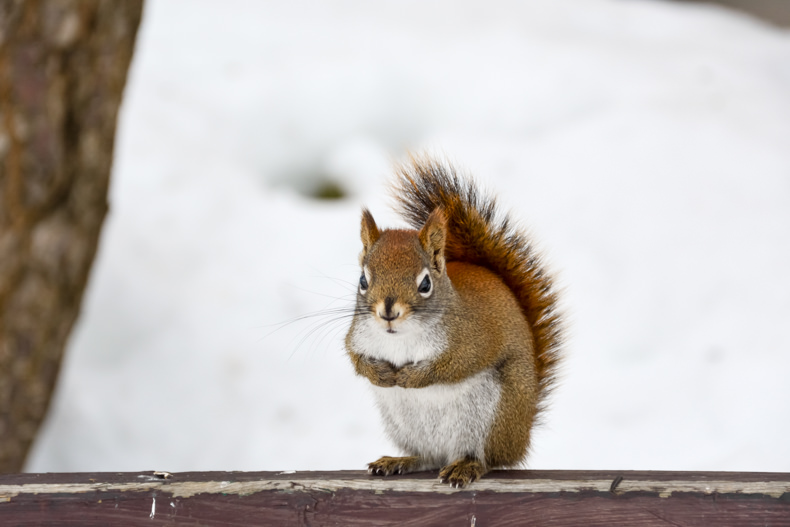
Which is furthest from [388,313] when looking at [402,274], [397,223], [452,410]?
[397,223]

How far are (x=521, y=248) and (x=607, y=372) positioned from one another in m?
1.25

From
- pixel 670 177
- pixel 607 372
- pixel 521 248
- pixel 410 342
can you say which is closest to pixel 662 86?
pixel 670 177

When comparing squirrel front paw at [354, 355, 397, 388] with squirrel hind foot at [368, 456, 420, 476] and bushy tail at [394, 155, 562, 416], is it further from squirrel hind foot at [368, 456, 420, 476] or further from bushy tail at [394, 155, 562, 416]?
bushy tail at [394, 155, 562, 416]

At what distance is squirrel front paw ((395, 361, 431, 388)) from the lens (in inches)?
55.8

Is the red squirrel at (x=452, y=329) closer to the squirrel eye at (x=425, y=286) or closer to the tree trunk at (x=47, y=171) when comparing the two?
the squirrel eye at (x=425, y=286)

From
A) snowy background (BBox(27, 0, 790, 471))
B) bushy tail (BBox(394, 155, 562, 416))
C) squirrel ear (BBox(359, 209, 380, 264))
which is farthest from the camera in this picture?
snowy background (BBox(27, 0, 790, 471))

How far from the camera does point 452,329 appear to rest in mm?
1447

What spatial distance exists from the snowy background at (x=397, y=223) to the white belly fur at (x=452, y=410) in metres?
0.70

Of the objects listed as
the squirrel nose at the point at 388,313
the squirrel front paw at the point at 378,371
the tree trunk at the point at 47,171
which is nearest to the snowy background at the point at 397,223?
the tree trunk at the point at 47,171

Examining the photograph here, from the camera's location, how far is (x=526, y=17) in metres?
4.13

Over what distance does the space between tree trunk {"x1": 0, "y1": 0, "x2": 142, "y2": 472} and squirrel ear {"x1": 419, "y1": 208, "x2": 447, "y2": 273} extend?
4.35 feet

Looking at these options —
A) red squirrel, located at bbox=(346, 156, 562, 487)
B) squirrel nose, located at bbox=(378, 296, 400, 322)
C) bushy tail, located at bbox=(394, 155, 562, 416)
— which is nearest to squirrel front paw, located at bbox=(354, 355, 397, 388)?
red squirrel, located at bbox=(346, 156, 562, 487)

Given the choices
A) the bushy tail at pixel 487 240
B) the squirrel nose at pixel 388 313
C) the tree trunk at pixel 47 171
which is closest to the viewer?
the squirrel nose at pixel 388 313

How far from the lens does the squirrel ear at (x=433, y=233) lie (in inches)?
55.0
